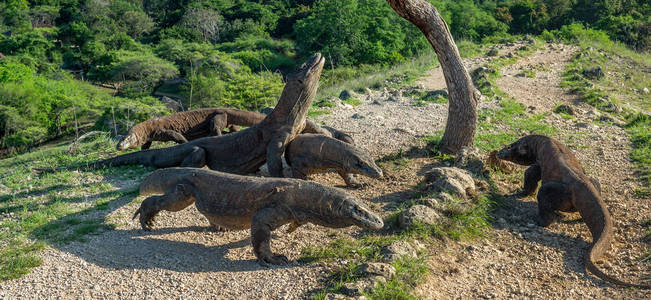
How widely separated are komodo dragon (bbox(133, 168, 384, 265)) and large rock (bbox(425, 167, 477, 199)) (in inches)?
82.8

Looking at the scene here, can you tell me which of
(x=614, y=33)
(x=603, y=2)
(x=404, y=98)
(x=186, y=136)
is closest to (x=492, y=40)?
(x=614, y=33)

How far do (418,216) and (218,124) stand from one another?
5.69m

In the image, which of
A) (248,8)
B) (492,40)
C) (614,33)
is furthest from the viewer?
(248,8)

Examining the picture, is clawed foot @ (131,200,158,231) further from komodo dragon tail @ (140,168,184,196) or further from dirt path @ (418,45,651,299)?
dirt path @ (418,45,651,299)

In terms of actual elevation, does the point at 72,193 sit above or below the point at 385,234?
below

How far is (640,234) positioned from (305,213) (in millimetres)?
4266

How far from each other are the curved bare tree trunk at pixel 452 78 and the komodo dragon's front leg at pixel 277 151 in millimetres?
2872

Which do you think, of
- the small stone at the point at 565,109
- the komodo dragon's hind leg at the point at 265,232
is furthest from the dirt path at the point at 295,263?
the small stone at the point at 565,109

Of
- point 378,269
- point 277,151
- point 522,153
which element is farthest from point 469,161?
point 378,269

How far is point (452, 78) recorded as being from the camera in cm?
866

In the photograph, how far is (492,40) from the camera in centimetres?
2791

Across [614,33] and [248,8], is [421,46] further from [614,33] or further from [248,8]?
[248,8]

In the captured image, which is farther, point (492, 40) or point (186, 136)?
point (492, 40)

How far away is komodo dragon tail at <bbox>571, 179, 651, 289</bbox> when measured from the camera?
198 inches
